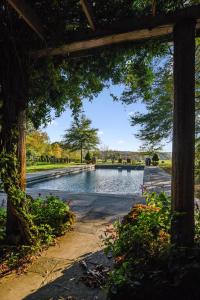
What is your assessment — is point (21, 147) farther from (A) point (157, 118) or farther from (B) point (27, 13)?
(A) point (157, 118)

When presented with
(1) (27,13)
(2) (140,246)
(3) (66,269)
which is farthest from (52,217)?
(1) (27,13)

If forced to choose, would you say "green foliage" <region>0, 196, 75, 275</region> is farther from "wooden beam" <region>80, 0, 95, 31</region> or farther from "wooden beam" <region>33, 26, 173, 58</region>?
"wooden beam" <region>80, 0, 95, 31</region>

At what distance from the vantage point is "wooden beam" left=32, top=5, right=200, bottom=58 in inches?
95.8

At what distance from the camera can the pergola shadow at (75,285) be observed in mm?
2400

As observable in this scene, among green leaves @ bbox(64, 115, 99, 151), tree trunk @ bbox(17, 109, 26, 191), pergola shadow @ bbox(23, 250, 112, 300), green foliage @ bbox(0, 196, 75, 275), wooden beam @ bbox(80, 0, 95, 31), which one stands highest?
green leaves @ bbox(64, 115, 99, 151)

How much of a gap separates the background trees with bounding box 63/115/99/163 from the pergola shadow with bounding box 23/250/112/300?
25679mm

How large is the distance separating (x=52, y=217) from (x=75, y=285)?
5.02 ft

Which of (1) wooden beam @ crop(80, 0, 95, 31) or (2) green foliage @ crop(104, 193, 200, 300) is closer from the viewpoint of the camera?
(2) green foliage @ crop(104, 193, 200, 300)

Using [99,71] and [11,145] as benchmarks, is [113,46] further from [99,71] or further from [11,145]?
[11,145]

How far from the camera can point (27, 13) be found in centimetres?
255

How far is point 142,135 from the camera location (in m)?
15.0

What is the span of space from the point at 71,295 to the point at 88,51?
285cm

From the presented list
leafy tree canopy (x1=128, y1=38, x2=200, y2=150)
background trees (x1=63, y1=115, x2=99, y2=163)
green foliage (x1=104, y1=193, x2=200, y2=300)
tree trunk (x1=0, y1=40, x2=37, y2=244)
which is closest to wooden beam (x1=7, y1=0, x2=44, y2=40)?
tree trunk (x1=0, y1=40, x2=37, y2=244)

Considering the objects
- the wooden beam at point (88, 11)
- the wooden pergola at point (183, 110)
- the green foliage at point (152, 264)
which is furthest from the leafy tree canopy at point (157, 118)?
the green foliage at point (152, 264)
